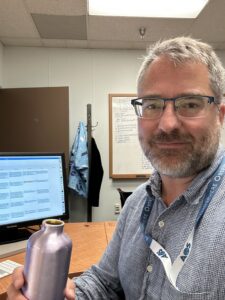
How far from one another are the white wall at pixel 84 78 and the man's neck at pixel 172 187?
9.68 feet

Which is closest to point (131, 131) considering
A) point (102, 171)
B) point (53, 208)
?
point (102, 171)

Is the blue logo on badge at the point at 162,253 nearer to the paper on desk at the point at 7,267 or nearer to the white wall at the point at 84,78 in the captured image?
the paper on desk at the point at 7,267

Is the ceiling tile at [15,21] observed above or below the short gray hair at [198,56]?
above

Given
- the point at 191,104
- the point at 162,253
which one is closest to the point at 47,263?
the point at 162,253

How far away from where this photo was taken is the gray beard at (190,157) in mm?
894

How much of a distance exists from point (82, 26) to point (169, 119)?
8.86 feet

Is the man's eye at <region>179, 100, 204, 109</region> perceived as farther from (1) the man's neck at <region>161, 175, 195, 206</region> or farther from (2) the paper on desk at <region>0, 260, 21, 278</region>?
(2) the paper on desk at <region>0, 260, 21, 278</region>

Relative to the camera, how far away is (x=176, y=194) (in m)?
0.97

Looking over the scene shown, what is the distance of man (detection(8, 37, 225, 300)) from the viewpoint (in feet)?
2.47

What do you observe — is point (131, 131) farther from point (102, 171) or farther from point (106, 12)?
point (106, 12)

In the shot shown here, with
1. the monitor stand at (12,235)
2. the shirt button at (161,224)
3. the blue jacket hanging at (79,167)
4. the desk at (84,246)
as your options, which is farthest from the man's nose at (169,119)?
the blue jacket hanging at (79,167)

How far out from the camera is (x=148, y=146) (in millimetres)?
989

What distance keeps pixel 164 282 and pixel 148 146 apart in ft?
1.35

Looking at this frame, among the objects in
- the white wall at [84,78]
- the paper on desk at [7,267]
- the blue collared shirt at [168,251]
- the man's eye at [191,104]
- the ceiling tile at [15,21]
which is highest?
the ceiling tile at [15,21]
